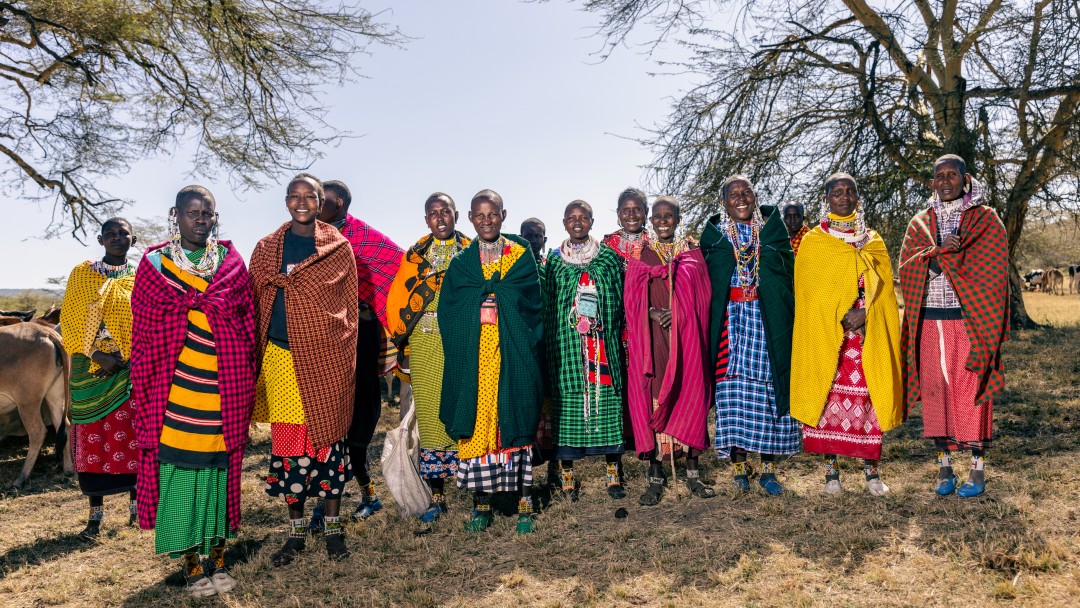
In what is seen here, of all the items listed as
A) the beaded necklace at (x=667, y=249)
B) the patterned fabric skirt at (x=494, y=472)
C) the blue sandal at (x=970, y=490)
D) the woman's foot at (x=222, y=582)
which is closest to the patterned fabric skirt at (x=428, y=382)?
the patterned fabric skirt at (x=494, y=472)

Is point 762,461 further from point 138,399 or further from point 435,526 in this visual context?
point 138,399

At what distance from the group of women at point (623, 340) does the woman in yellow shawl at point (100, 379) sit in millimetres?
14

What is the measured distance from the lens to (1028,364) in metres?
9.87

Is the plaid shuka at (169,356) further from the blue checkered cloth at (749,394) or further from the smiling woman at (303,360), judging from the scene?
the blue checkered cloth at (749,394)

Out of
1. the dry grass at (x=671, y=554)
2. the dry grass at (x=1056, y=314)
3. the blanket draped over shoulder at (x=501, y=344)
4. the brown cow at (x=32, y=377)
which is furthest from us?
the dry grass at (x=1056, y=314)

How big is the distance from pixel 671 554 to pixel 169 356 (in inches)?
117

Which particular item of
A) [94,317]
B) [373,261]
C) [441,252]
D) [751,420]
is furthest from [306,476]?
[751,420]

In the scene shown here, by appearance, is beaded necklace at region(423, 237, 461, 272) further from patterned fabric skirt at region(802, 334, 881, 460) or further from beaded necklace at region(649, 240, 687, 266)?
patterned fabric skirt at region(802, 334, 881, 460)

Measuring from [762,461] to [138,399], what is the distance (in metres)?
4.02

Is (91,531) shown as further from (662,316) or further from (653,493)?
(662,316)

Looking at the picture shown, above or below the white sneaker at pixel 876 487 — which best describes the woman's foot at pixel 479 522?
below

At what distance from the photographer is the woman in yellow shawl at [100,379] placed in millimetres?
5027

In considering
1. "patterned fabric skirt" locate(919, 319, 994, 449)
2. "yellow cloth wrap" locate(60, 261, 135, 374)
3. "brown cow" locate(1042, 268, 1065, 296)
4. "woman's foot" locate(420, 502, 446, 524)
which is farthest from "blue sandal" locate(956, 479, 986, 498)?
"brown cow" locate(1042, 268, 1065, 296)

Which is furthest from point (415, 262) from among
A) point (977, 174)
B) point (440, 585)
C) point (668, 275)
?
point (977, 174)
